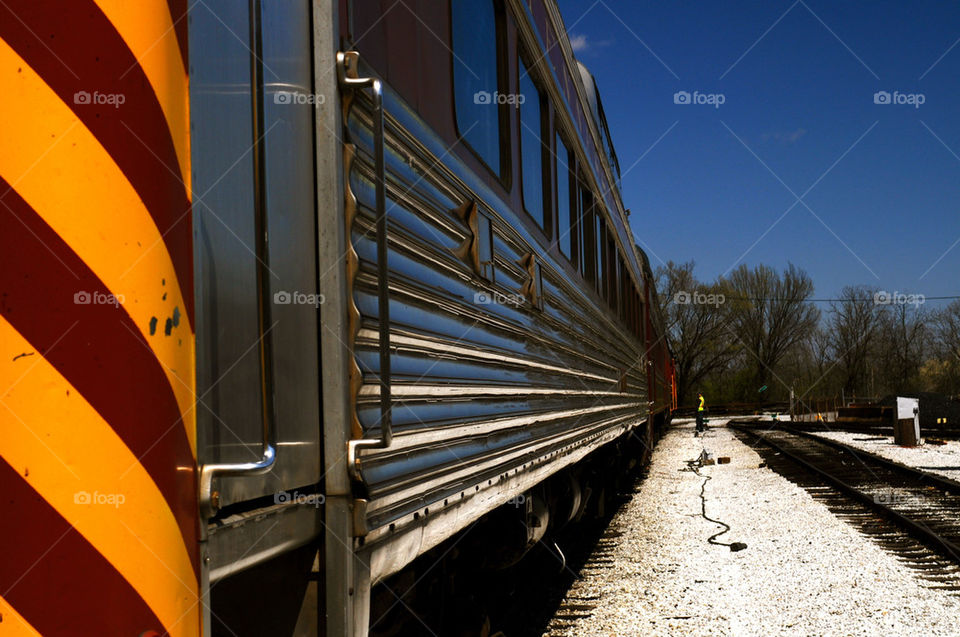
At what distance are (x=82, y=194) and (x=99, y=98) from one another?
0.50ft

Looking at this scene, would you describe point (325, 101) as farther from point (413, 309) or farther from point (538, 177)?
point (538, 177)

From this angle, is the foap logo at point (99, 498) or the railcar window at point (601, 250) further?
the railcar window at point (601, 250)

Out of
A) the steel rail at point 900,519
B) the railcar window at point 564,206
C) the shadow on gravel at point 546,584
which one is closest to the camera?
the shadow on gravel at point 546,584

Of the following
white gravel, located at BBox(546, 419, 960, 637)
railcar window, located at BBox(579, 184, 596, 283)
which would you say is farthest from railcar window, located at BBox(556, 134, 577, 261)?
white gravel, located at BBox(546, 419, 960, 637)

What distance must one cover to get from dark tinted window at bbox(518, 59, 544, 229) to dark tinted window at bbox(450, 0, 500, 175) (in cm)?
48

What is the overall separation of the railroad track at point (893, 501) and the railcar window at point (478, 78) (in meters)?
4.86

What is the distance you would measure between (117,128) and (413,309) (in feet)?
3.81

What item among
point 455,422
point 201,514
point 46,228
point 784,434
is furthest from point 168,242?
point 784,434

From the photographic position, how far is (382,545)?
208cm

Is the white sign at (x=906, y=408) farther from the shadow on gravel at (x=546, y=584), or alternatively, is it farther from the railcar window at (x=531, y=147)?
the railcar window at (x=531, y=147)

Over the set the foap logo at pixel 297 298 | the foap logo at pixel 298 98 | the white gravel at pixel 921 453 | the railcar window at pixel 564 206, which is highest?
the railcar window at pixel 564 206

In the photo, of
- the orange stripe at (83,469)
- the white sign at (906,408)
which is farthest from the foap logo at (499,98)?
the white sign at (906,408)

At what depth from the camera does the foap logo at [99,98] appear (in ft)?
4.24

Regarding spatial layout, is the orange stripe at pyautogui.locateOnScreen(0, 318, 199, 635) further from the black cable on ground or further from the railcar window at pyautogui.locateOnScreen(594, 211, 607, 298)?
the black cable on ground
